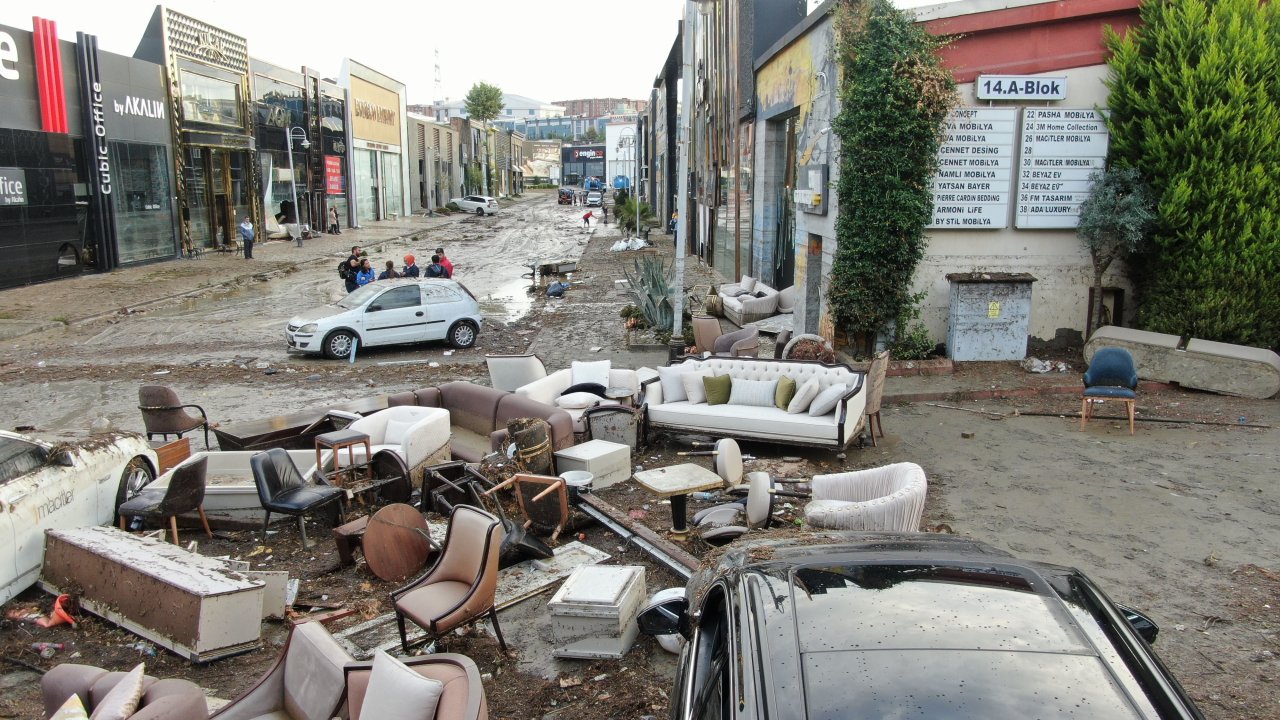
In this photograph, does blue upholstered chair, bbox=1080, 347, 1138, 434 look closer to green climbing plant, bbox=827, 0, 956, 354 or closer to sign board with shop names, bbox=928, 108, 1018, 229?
green climbing plant, bbox=827, 0, 956, 354

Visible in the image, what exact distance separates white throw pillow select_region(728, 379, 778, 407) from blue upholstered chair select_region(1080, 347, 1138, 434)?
3.87 m

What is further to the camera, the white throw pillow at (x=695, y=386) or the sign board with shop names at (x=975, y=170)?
the sign board with shop names at (x=975, y=170)

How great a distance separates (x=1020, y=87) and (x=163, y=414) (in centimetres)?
1293

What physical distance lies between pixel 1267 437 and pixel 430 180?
70.9 metres

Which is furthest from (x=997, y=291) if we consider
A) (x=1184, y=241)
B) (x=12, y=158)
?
(x=12, y=158)

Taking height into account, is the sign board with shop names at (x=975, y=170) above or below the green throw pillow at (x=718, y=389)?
above

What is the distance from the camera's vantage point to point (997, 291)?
541 inches

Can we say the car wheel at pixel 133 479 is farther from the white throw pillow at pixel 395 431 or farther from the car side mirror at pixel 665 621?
the car side mirror at pixel 665 621

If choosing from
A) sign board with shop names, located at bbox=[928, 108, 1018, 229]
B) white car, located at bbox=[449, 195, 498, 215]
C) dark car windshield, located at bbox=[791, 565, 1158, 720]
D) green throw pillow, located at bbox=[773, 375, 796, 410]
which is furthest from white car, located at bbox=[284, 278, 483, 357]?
white car, located at bbox=[449, 195, 498, 215]

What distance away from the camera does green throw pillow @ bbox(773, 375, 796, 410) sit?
11.0 m

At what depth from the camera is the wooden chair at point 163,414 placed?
1105cm

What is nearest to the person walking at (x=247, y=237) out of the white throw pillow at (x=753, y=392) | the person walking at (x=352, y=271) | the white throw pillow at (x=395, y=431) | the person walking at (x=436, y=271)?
the person walking at (x=352, y=271)

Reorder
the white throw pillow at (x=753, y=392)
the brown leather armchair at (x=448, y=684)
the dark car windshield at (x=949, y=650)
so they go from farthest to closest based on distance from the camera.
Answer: the white throw pillow at (x=753, y=392) → the brown leather armchair at (x=448, y=684) → the dark car windshield at (x=949, y=650)

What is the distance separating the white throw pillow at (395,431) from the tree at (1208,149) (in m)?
11.2
